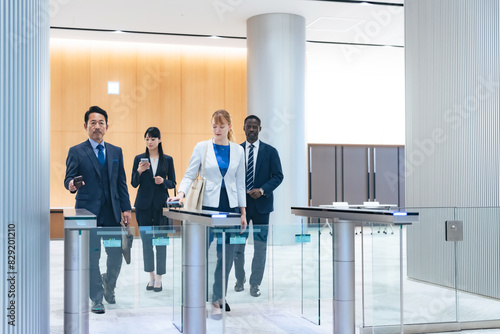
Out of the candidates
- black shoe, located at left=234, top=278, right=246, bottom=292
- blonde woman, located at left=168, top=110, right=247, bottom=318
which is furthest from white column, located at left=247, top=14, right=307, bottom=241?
black shoe, located at left=234, top=278, right=246, bottom=292

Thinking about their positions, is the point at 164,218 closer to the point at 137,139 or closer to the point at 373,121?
the point at 137,139

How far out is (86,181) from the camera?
16.1 ft

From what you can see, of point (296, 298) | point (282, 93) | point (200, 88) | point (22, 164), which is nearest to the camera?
point (22, 164)

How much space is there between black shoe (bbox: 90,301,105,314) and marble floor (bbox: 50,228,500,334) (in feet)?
0.15

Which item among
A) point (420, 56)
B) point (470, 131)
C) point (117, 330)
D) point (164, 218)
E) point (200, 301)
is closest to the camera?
point (200, 301)

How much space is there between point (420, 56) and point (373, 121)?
918 centimetres

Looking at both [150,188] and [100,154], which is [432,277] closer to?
[150,188]

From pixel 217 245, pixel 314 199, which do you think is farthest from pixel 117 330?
pixel 314 199

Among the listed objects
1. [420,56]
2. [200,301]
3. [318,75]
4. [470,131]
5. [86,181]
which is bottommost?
[200,301]

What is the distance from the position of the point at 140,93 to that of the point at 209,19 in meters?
3.02

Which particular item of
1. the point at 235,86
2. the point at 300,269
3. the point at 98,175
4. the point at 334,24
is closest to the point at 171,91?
the point at 235,86

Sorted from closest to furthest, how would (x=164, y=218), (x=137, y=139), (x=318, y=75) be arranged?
(x=164, y=218) → (x=137, y=139) → (x=318, y=75)

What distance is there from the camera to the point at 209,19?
10.8 metres

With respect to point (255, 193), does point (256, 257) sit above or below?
below
